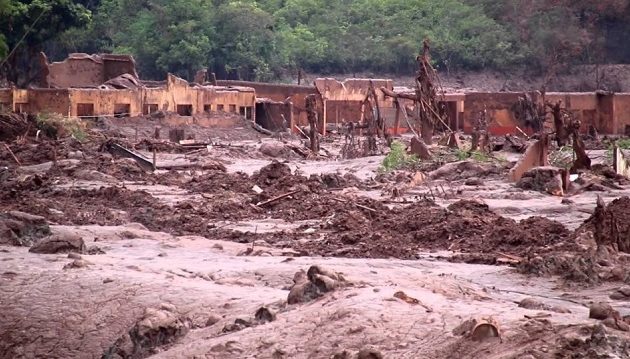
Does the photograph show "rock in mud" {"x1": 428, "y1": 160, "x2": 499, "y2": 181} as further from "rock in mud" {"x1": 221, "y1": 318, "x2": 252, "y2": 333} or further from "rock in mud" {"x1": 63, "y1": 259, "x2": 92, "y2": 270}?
"rock in mud" {"x1": 221, "y1": 318, "x2": 252, "y2": 333}

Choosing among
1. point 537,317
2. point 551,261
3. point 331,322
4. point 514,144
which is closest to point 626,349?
point 537,317

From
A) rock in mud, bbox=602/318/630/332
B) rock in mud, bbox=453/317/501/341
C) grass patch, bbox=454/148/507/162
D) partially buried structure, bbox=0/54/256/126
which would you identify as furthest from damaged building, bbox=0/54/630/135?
rock in mud, bbox=602/318/630/332

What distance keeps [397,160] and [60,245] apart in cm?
A: 1186

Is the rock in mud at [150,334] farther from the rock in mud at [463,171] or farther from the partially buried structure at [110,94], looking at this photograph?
the partially buried structure at [110,94]

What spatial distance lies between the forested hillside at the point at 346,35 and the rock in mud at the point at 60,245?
4254 cm

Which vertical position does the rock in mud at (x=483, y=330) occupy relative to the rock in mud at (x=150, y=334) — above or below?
above

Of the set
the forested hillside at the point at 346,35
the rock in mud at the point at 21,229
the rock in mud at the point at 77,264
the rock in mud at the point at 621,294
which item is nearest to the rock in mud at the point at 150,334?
the rock in mud at the point at 77,264

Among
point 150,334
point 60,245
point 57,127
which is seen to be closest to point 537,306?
point 150,334

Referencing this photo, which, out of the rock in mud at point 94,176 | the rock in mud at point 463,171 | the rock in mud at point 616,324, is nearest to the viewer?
the rock in mud at point 616,324

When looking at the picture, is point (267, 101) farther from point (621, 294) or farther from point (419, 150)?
point (621, 294)

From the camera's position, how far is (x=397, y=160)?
2277 centimetres

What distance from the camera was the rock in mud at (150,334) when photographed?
8.59 metres

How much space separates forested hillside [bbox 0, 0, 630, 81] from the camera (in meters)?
55.9

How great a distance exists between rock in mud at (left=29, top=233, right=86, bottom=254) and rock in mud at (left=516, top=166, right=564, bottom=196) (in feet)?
24.7
